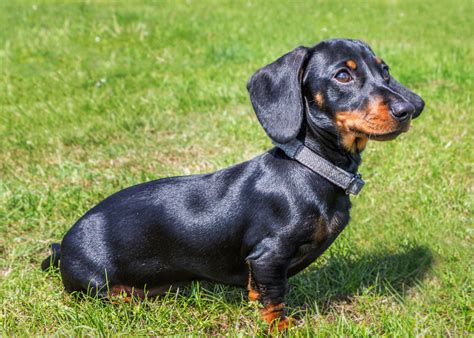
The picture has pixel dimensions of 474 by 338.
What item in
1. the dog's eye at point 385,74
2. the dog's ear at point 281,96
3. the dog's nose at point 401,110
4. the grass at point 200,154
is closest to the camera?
the dog's nose at point 401,110

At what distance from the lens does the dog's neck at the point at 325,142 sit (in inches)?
122

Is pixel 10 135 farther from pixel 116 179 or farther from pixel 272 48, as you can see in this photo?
pixel 272 48

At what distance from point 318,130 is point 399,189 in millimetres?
1858

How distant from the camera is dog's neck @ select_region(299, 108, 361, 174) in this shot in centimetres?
311

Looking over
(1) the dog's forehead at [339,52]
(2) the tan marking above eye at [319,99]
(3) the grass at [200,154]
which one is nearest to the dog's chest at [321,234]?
(3) the grass at [200,154]

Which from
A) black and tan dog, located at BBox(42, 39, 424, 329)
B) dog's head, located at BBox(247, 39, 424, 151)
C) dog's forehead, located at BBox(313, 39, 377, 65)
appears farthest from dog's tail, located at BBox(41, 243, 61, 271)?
dog's forehead, located at BBox(313, 39, 377, 65)

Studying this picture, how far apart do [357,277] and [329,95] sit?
4.18 ft

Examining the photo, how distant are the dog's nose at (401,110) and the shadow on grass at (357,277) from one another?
114cm

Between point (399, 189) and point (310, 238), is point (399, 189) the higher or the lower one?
the lower one

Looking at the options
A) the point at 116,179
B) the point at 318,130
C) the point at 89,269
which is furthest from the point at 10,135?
the point at 318,130

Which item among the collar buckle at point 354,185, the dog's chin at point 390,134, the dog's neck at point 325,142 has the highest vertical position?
the dog's chin at point 390,134

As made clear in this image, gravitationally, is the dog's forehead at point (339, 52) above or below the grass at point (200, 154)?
above

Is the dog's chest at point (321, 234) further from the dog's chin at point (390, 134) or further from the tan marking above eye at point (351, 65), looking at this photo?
the tan marking above eye at point (351, 65)

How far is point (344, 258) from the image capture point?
12.8 feet
